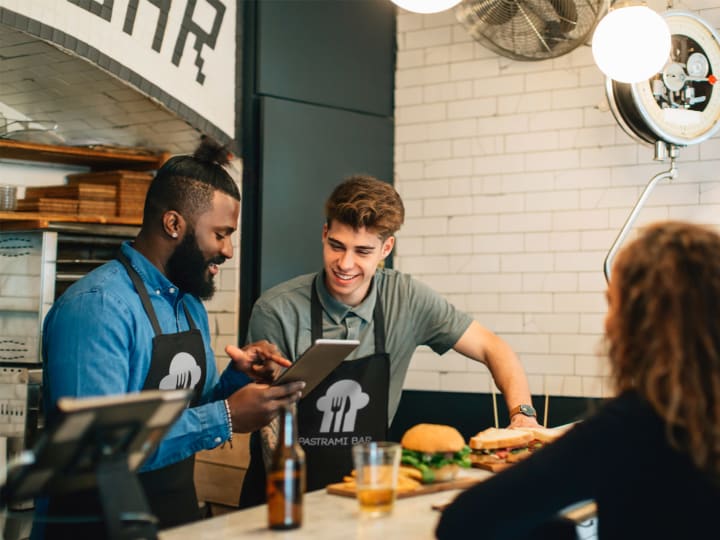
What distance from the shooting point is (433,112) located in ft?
15.4

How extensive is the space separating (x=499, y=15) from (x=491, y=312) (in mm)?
1528

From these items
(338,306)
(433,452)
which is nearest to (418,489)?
(433,452)

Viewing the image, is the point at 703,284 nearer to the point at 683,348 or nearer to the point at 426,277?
the point at 683,348

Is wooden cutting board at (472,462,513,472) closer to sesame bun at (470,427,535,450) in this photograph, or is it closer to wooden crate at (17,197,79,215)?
sesame bun at (470,427,535,450)

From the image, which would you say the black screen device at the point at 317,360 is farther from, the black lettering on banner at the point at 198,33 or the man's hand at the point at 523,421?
the black lettering on banner at the point at 198,33

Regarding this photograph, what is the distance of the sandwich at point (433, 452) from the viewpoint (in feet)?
6.70

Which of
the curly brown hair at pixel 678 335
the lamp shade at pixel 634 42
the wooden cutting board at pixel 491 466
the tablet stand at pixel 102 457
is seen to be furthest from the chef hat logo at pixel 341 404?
the lamp shade at pixel 634 42

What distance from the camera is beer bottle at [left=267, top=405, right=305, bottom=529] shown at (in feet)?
5.32

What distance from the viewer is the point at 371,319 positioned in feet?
9.91

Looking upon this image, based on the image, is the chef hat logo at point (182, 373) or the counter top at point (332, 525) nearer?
the counter top at point (332, 525)

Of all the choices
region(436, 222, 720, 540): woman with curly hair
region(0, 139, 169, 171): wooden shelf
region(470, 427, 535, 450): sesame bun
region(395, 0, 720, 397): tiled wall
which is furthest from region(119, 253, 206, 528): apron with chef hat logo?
region(395, 0, 720, 397): tiled wall

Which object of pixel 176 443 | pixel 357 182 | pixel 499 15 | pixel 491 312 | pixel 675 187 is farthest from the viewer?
pixel 491 312

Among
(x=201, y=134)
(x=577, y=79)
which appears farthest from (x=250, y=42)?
(x=577, y=79)

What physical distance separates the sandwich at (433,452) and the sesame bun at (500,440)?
26 cm
